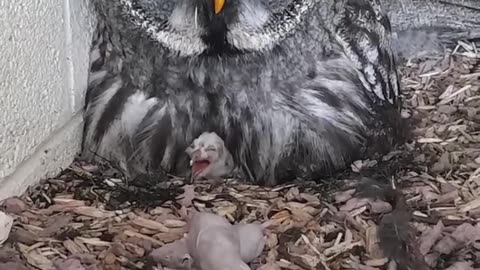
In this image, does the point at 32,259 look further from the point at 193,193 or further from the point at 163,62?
the point at 163,62

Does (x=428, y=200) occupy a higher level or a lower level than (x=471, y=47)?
lower

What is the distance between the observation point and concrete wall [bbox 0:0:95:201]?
1967 mm

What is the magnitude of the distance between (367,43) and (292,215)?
62cm

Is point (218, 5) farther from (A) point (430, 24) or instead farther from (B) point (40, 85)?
(A) point (430, 24)

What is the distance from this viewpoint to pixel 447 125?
2498 millimetres

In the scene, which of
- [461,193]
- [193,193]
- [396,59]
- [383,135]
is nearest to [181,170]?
[193,193]

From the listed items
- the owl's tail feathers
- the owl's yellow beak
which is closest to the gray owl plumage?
the owl's yellow beak

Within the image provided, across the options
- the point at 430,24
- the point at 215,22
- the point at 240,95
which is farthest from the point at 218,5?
the point at 430,24

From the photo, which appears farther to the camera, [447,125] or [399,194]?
[447,125]

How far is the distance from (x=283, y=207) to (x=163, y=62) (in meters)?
0.51

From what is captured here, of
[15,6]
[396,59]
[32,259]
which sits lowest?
[32,259]

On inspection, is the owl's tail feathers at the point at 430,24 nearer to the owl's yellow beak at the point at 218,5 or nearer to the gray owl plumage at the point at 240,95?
the gray owl plumage at the point at 240,95

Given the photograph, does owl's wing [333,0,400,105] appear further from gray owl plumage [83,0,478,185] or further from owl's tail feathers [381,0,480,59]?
owl's tail feathers [381,0,480,59]

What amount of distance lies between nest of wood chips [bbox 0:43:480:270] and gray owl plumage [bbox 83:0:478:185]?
3.5 inches
